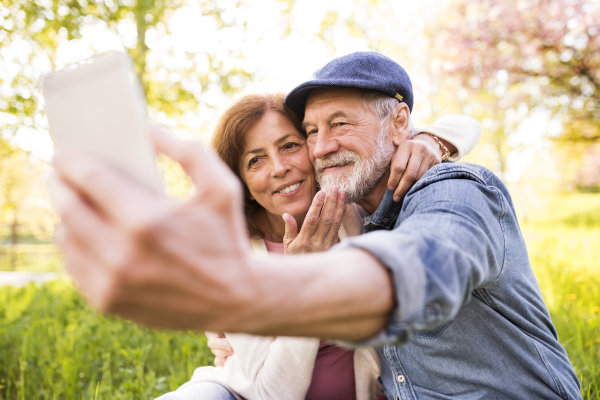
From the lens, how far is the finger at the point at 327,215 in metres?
2.10

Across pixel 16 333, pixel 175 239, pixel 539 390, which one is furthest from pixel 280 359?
pixel 16 333

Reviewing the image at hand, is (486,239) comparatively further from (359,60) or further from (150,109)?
(150,109)

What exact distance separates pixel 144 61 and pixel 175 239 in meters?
5.79

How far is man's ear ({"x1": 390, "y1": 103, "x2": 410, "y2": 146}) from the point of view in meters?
2.30

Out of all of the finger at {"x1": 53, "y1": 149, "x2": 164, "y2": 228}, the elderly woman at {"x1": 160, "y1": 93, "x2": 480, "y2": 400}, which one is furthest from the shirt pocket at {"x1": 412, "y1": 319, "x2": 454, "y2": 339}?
the finger at {"x1": 53, "y1": 149, "x2": 164, "y2": 228}

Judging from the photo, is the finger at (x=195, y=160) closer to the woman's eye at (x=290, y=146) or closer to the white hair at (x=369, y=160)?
the white hair at (x=369, y=160)

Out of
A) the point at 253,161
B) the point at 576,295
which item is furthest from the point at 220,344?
the point at 576,295

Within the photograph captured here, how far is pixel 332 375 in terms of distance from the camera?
2238 millimetres

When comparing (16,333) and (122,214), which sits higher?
(122,214)

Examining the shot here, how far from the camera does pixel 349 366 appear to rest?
2254 millimetres

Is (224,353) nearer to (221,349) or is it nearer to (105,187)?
(221,349)

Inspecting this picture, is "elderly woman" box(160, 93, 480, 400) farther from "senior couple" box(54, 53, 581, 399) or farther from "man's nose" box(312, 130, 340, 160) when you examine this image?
"man's nose" box(312, 130, 340, 160)

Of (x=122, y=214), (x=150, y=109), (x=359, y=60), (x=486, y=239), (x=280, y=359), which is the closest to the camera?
(x=122, y=214)

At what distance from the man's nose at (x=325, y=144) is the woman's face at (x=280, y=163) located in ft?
0.71
